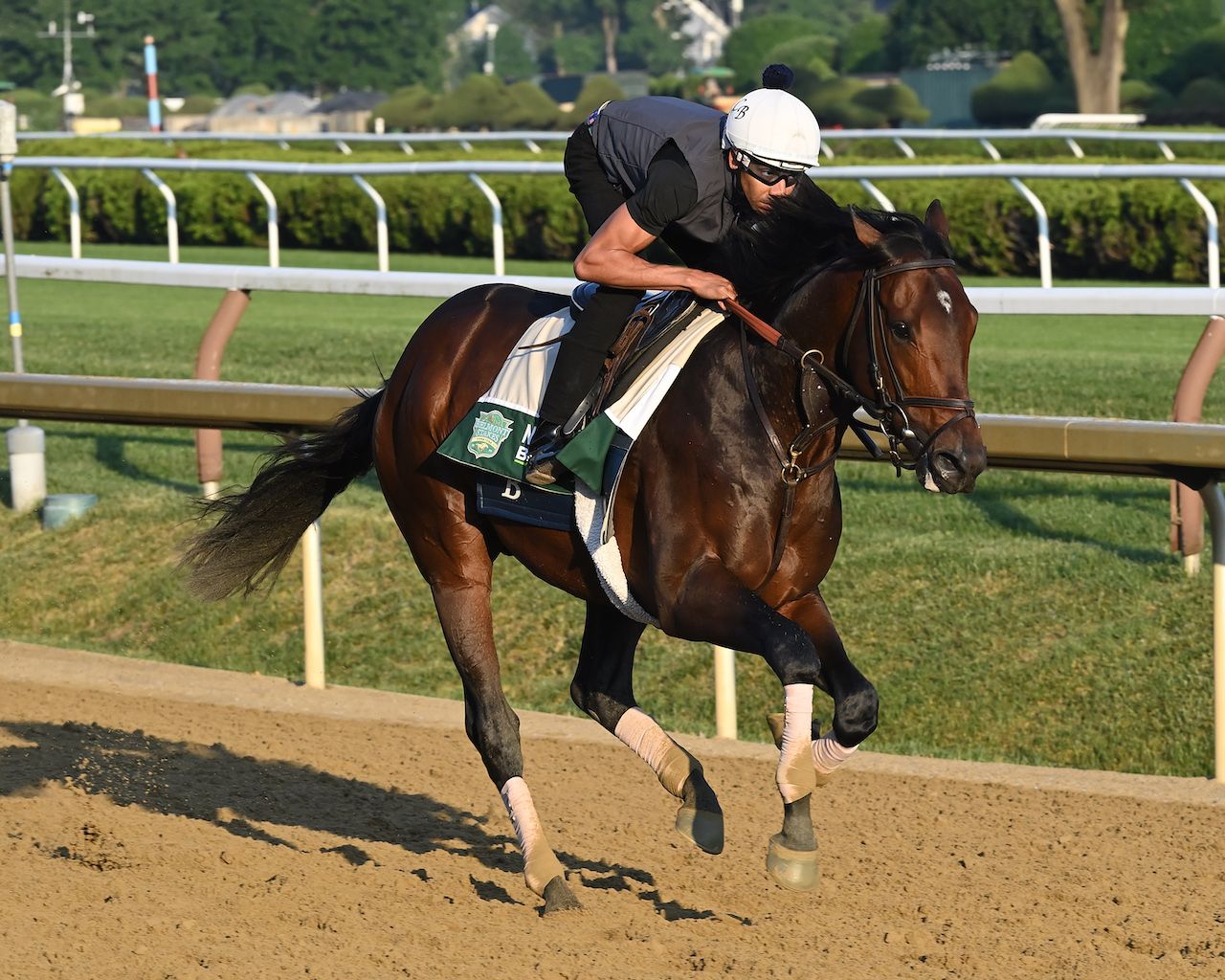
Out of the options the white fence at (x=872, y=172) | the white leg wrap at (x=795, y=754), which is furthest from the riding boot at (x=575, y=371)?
the white fence at (x=872, y=172)

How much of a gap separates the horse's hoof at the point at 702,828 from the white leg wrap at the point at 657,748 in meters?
0.07

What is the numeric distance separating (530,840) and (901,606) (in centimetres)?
286

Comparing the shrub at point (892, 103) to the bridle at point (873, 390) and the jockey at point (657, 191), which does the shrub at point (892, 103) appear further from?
the bridle at point (873, 390)

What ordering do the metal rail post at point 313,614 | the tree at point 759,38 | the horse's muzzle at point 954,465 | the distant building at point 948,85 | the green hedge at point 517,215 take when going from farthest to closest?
1. the tree at point 759,38
2. the distant building at point 948,85
3. the green hedge at point 517,215
4. the metal rail post at point 313,614
5. the horse's muzzle at point 954,465

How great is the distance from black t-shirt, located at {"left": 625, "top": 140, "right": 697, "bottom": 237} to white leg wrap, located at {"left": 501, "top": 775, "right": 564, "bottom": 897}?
1343 mm

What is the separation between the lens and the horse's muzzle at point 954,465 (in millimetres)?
3652

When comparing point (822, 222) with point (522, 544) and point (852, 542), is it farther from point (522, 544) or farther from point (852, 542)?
point (852, 542)

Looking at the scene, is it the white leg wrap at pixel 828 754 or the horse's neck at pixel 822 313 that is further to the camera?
the white leg wrap at pixel 828 754

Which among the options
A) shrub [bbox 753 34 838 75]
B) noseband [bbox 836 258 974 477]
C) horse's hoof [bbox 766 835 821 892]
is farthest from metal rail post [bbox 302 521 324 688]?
shrub [bbox 753 34 838 75]

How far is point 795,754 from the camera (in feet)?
12.9

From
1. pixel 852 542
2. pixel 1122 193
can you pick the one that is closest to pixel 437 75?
pixel 1122 193

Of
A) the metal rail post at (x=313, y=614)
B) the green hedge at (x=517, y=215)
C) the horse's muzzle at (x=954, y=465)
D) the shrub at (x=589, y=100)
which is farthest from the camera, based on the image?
the shrub at (x=589, y=100)

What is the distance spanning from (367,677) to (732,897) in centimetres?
295

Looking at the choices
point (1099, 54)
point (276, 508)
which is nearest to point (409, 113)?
point (1099, 54)
